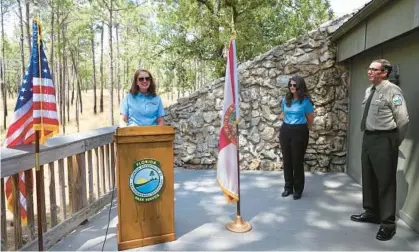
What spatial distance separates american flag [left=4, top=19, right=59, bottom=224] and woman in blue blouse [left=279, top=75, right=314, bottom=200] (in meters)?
2.52

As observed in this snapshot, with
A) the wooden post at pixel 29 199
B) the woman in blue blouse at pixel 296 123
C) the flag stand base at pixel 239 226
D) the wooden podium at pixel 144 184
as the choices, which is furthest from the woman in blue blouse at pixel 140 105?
the woman in blue blouse at pixel 296 123

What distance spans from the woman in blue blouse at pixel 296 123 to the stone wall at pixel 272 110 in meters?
1.48

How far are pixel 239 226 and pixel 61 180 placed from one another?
1706 millimetres

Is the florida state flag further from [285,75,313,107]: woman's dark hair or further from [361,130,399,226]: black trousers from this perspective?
[361,130,399,226]: black trousers

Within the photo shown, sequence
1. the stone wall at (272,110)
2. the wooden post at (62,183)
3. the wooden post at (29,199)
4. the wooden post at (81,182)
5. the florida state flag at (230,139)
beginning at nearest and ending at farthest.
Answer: the wooden post at (29,199) < the wooden post at (62,183) < the florida state flag at (230,139) < the wooden post at (81,182) < the stone wall at (272,110)

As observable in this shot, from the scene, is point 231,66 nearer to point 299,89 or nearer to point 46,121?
point 299,89

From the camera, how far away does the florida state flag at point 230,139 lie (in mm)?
2992

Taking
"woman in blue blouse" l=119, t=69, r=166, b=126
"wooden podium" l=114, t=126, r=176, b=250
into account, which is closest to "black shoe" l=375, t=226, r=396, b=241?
"wooden podium" l=114, t=126, r=176, b=250

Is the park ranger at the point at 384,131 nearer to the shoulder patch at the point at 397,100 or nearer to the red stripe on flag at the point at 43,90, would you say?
the shoulder patch at the point at 397,100

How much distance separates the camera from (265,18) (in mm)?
10766

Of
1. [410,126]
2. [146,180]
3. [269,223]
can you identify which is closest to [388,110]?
[410,126]

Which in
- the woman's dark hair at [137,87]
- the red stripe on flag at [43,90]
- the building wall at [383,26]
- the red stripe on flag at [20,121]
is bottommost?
the red stripe on flag at [20,121]

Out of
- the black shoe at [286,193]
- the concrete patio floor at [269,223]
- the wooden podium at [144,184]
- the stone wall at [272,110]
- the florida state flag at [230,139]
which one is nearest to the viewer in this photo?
the wooden podium at [144,184]

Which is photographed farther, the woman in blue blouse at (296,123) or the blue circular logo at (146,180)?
the woman in blue blouse at (296,123)
